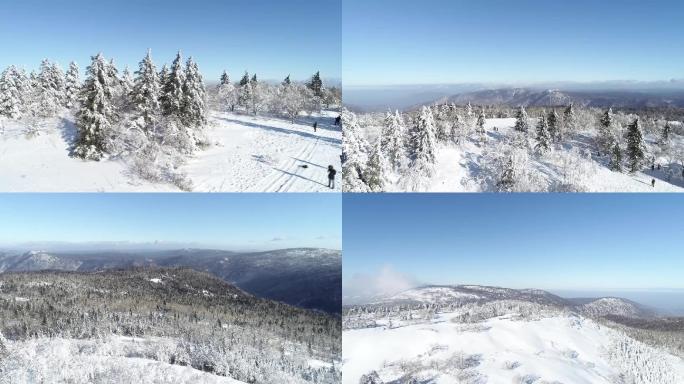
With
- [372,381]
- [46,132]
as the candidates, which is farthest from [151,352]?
[46,132]

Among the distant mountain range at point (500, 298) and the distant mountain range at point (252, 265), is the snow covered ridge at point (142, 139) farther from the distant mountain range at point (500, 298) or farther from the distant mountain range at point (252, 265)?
the distant mountain range at point (500, 298)

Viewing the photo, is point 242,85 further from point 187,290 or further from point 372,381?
point 372,381

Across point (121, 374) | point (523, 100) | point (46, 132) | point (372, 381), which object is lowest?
point (372, 381)

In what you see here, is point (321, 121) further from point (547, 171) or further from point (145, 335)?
point (145, 335)

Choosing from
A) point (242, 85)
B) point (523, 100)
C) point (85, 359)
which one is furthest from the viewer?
point (242, 85)

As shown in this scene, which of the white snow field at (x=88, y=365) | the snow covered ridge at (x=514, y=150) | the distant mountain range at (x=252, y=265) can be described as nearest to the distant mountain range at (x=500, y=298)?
the distant mountain range at (x=252, y=265)

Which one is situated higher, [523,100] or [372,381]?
[523,100]

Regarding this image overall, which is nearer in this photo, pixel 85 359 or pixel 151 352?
pixel 85 359

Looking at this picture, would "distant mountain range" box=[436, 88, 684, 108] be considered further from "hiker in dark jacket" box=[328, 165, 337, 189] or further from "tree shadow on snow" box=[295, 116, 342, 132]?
"tree shadow on snow" box=[295, 116, 342, 132]
